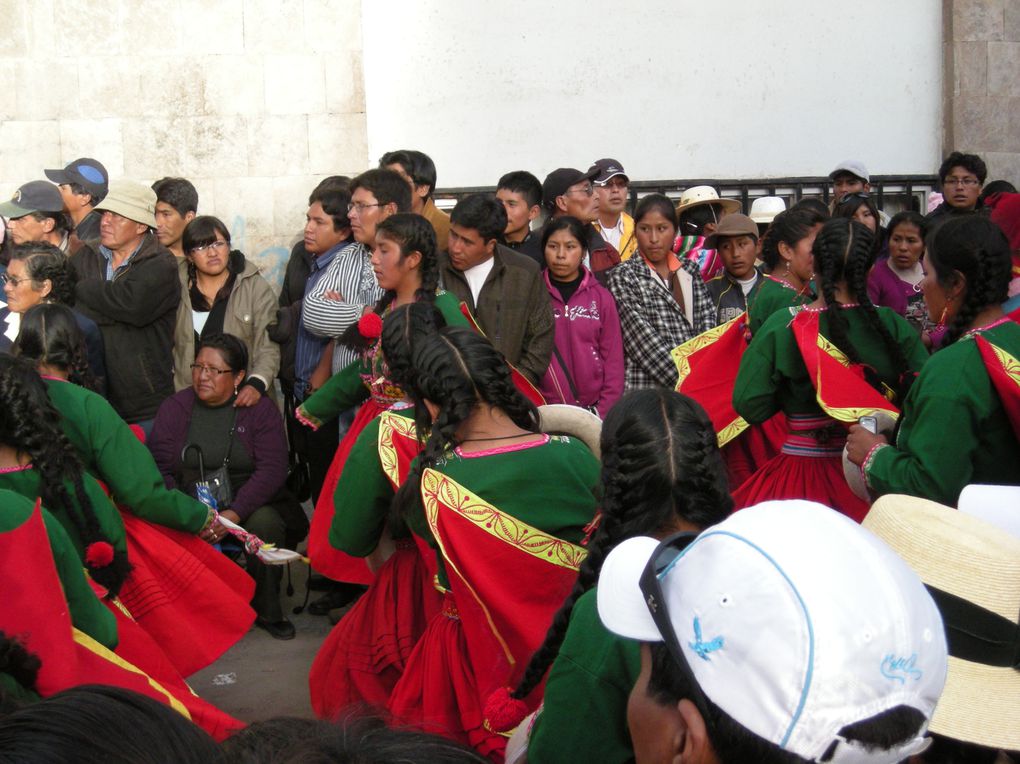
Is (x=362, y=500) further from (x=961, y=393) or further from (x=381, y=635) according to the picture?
(x=961, y=393)

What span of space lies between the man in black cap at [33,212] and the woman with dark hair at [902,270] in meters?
4.49

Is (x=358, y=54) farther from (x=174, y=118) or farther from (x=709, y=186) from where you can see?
(x=709, y=186)

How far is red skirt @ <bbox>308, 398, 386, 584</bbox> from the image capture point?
408 cm

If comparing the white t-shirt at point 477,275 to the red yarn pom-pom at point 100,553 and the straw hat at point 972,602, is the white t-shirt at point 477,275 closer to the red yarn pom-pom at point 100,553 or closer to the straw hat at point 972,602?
the red yarn pom-pom at point 100,553

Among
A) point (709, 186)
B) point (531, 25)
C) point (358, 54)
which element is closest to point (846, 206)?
point (709, 186)

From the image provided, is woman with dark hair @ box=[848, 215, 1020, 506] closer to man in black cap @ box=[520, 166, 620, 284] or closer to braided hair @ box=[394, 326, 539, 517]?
braided hair @ box=[394, 326, 539, 517]

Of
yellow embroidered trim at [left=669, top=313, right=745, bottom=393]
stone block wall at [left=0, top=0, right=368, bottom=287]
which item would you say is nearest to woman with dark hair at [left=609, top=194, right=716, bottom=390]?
yellow embroidered trim at [left=669, top=313, right=745, bottom=393]

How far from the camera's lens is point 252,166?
23.6 ft

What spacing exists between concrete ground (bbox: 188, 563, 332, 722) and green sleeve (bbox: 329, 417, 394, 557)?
122cm

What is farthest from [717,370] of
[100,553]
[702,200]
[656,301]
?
[702,200]

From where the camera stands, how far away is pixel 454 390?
311 cm

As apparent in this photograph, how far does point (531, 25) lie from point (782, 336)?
448cm

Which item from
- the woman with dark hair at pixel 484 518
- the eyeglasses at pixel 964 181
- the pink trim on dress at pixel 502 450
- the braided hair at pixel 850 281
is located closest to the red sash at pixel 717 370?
the braided hair at pixel 850 281

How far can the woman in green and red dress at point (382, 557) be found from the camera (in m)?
3.51
